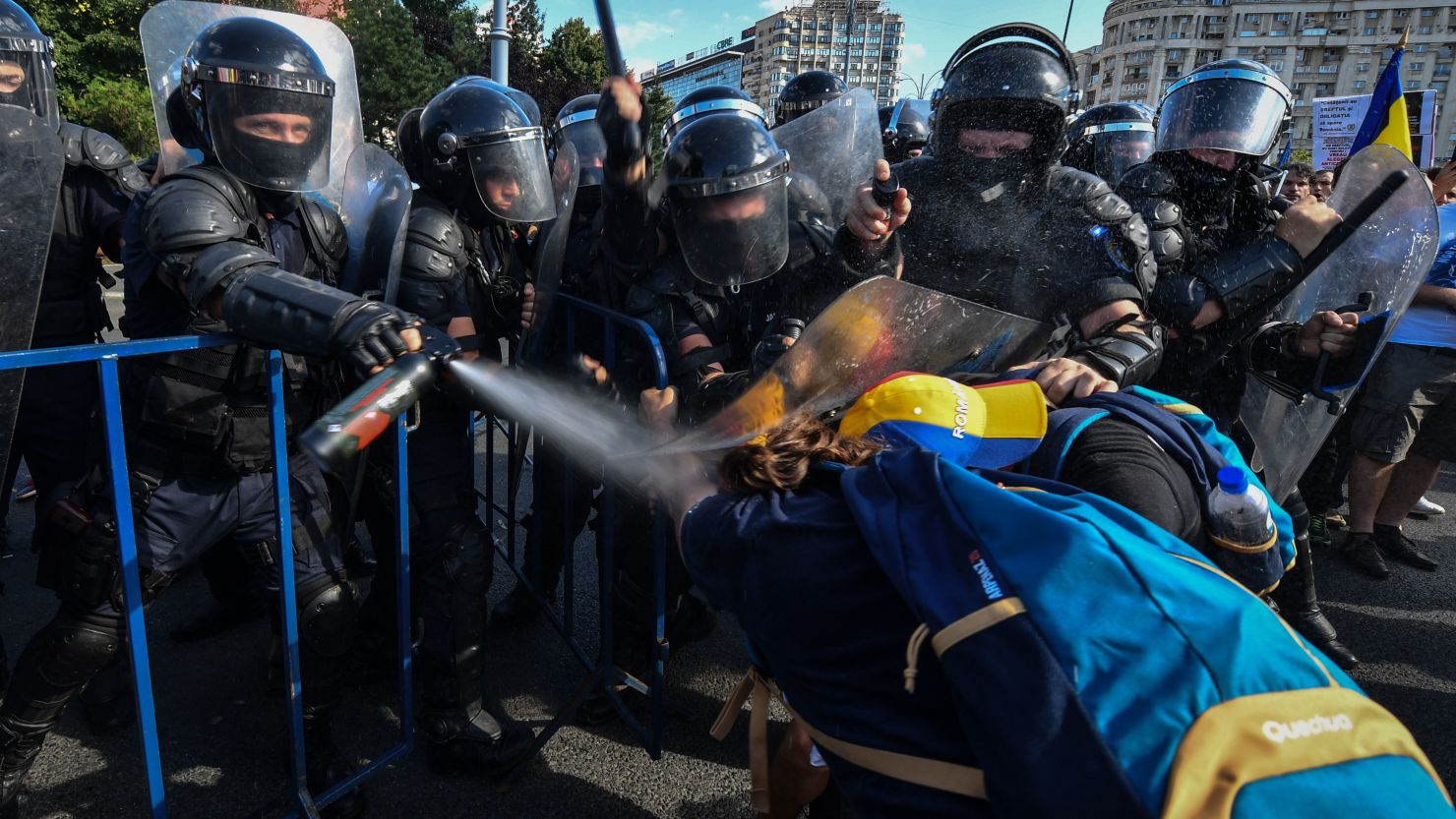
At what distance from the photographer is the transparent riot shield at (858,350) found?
1.65 m

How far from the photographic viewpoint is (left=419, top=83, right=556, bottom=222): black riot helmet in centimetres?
269

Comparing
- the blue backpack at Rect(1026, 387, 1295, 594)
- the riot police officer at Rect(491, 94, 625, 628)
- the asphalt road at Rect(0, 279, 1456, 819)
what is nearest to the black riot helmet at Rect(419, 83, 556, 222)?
the riot police officer at Rect(491, 94, 625, 628)

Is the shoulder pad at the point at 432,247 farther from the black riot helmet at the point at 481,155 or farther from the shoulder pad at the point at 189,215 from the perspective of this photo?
the shoulder pad at the point at 189,215

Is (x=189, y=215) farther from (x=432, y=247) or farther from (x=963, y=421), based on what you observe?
(x=963, y=421)

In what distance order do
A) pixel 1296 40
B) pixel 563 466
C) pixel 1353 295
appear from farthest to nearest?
pixel 1296 40
pixel 563 466
pixel 1353 295

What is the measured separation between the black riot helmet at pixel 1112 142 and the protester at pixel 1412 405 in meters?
2.10

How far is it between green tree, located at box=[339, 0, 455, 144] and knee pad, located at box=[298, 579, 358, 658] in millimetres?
21210

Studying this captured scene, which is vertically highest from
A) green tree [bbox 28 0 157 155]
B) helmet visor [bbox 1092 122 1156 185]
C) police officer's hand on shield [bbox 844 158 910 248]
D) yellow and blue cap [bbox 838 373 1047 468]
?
green tree [bbox 28 0 157 155]

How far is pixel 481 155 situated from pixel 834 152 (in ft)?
4.46

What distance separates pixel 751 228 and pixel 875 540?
1679 mm

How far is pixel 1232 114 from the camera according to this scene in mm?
3051

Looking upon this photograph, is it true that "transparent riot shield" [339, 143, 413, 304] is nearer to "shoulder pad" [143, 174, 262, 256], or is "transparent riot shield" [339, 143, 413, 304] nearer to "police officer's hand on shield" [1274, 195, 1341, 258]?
"shoulder pad" [143, 174, 262, 256]

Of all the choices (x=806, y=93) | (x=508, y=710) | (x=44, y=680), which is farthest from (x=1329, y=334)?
(x=44, y=680)

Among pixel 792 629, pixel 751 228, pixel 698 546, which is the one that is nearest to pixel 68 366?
pixel 751 228
